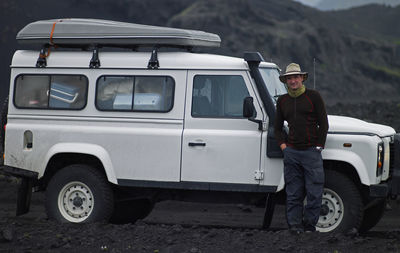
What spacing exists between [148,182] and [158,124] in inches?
28.7

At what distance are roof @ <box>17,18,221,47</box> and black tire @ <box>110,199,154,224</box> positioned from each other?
2.25 meters

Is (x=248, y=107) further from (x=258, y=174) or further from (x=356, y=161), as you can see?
(x=356, y=161)

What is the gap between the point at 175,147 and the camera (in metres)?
7.98

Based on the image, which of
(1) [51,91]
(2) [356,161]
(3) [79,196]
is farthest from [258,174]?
(1) [51,91]

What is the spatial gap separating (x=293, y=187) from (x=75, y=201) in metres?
2.82

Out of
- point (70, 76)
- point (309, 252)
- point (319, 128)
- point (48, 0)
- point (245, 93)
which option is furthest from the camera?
point (48, 0)

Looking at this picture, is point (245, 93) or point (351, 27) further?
point (351, 27)

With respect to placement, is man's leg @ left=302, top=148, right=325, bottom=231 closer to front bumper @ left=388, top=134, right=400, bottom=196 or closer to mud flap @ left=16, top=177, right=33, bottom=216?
front bumper @ left=388, top=134, right=400, bottom=196

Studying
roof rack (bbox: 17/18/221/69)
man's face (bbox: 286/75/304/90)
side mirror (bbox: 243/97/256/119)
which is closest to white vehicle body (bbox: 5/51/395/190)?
roof rack (bbox: 17/18/221/69)

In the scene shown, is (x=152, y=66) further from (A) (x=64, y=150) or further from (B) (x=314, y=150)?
(B) (x=314, y=150)

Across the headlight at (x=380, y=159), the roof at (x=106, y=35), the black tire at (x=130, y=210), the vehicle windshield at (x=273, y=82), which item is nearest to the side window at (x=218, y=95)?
the vehicle windshield at (x=273, y=82)

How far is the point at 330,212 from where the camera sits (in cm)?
777

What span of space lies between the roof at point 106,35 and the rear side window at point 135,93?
1.51 ft

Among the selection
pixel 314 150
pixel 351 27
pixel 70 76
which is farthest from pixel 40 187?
pixel 351 27
